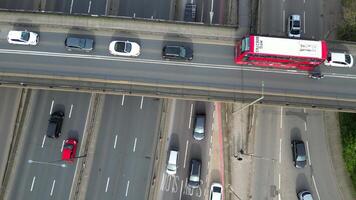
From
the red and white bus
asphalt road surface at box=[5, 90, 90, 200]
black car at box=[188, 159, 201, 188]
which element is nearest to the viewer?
the red and white bus

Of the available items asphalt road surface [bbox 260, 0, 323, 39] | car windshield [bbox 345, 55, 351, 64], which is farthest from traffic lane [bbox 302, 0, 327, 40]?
car windshield [bbox 345, 55, 351, 64]

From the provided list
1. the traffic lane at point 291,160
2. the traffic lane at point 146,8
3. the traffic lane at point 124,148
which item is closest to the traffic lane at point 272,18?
the traffic lane at point 291,160

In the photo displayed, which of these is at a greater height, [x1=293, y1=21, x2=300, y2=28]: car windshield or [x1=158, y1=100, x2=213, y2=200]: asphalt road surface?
[x1=293, y1=21, x2=300, y2=28]: car windshield

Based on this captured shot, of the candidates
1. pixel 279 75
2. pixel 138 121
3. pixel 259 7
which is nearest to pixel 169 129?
pixel 138 121

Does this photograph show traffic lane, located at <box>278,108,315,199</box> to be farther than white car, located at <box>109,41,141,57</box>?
Yes

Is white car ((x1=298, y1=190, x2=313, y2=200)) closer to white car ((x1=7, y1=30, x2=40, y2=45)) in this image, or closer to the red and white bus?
the red and white bus

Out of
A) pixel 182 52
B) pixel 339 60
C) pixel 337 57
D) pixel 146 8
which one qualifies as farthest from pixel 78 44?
pixel 339 60

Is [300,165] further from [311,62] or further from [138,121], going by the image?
[138,121]
